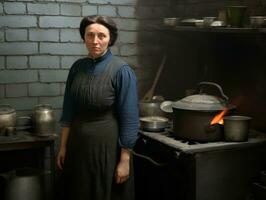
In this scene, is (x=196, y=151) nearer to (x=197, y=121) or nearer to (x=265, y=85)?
(x=197, y=121)

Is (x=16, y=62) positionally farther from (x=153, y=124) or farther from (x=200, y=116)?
(x=200, y=116)

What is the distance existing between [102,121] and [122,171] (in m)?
0.35

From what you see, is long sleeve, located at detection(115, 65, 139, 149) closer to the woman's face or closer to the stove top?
the woman's face

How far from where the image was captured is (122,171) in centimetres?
284

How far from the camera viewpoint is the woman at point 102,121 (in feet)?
9.14

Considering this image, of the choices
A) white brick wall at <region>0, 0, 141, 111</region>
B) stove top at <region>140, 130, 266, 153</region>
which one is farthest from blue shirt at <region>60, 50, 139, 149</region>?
white brick wall at <region>0, 0, 141, 111</region>

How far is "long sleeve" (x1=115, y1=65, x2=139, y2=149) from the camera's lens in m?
2.76

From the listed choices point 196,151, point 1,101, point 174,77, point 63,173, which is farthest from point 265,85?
point 1,101

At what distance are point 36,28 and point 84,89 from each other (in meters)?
1.38

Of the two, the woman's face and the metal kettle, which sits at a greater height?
the woman's face

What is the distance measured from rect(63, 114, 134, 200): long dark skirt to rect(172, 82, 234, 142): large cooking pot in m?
0.53

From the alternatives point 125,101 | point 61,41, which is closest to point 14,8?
point 61,41

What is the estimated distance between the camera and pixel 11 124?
3652 mm

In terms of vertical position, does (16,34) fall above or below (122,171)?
above
